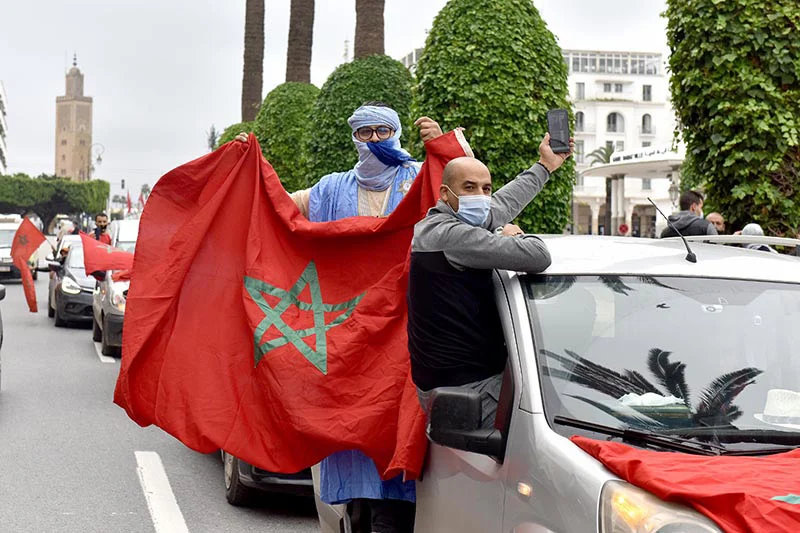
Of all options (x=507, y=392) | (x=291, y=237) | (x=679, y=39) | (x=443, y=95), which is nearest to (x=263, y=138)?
(x=443, y=95)

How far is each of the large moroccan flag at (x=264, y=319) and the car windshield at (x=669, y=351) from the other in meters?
0.87

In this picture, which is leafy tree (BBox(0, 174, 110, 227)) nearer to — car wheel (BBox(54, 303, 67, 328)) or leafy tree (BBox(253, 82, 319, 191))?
leafy tree (BBox(253, 82, 319, 191))

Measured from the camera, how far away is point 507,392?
3980 millimetres

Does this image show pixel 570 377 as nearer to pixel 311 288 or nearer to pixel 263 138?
pixel 311 288

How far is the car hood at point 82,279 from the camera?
20.7 meters

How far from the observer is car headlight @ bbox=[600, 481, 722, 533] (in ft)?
10.2

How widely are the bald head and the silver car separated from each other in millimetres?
365

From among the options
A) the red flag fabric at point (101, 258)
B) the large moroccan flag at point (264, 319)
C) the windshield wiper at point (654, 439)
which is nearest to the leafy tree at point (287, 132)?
the red flag fabric at point (101, 258)

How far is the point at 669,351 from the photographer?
159 inches

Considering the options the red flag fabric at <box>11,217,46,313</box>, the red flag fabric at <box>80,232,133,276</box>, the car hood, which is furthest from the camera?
the red flag fabric at <box>11,217,46,313</box>

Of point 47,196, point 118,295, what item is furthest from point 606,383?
point 47,196

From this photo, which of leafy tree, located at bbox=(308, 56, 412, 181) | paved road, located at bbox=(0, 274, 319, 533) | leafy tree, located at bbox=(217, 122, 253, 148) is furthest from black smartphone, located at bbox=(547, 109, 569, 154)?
leafy tree, located at bbox=(217, 122, 253, 148)

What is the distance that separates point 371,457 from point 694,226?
5.59 metres

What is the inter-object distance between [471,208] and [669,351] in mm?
936
